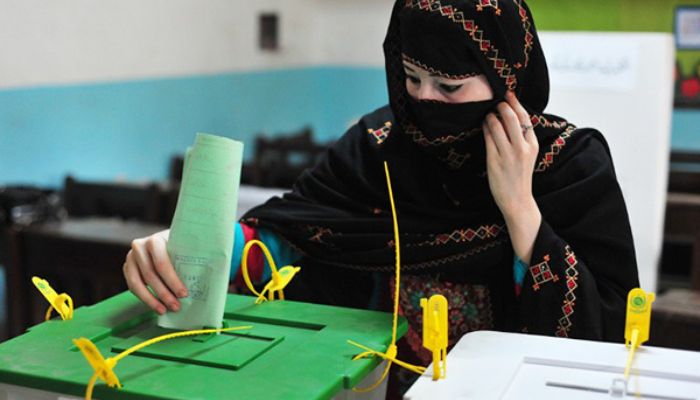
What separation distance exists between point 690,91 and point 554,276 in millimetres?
3765

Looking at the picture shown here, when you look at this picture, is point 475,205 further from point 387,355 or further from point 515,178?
point 387,355

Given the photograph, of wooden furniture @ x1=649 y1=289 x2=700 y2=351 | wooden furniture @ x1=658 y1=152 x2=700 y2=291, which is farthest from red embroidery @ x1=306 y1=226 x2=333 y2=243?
wooden furniture @ x1=658 y1=152 x2=700 y2=291

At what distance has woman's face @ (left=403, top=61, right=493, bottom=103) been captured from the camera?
1.34 m

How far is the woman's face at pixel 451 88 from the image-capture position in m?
1.34

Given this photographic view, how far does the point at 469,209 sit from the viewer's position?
1428mm

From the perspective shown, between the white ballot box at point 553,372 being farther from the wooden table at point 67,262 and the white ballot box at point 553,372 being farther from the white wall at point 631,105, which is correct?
the wooden table at point 67,262

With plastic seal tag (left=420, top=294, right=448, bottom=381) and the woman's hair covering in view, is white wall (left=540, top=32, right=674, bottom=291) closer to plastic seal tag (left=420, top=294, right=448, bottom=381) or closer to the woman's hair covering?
the woman's hair covering

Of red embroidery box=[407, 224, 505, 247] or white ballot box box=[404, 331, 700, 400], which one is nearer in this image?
white ballot box box=[404, 331, 700, 400]

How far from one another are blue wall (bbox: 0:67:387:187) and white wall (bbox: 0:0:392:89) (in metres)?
0.06

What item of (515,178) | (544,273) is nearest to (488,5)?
(515,178)

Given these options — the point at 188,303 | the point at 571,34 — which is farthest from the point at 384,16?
the point at 188,303

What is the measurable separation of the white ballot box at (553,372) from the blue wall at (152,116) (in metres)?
2.79

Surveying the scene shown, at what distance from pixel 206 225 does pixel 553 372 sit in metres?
0.42

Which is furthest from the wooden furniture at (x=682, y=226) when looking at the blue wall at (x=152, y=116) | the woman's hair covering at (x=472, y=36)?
the blue wall at (x=152, y=116)
